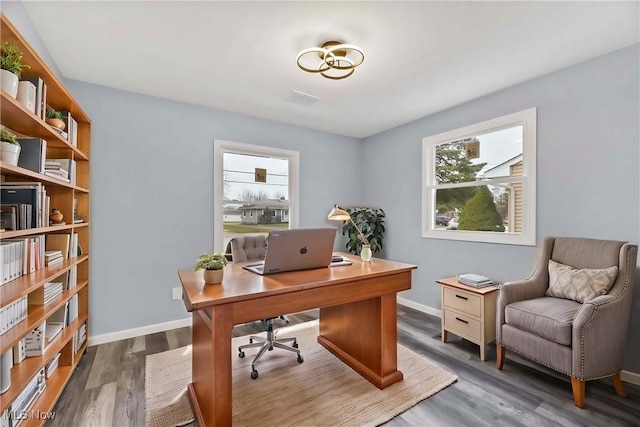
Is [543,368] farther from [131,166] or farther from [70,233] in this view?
[131,166]

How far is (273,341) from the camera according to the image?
254cm

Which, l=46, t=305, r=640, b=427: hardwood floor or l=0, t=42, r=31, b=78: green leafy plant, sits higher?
l=0, t=42, r=31, b=78: green leafy plant

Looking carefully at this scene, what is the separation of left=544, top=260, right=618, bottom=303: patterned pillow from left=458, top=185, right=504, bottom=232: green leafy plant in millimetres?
708

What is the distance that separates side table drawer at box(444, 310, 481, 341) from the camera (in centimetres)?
257

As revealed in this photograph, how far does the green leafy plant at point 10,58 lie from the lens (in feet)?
4.55

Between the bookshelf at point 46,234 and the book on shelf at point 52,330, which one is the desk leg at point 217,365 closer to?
the bookshelf at point 46,234

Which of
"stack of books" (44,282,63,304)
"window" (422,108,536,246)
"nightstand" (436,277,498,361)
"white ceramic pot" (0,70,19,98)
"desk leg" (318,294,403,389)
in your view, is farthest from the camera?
"window" (422,108,536,246)

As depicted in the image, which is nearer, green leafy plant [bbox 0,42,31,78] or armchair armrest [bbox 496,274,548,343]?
green leafy plant [bbox 0,42,31,78]

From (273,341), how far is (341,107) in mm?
2567

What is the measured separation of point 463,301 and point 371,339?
1080mm

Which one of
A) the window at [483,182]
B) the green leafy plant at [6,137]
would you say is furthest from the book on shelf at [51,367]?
the window at [483,182]

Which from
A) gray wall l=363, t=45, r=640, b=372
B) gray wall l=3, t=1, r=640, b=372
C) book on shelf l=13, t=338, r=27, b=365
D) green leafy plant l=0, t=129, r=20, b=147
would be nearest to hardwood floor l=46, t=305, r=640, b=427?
book on shelf l=13, t=338, r=27, b=365

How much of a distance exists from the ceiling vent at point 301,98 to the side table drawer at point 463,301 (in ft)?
7.79

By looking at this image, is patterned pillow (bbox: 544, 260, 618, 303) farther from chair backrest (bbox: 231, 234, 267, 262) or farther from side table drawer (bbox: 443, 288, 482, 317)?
chair backrest (bbox: 231, 234, 267, 262)
